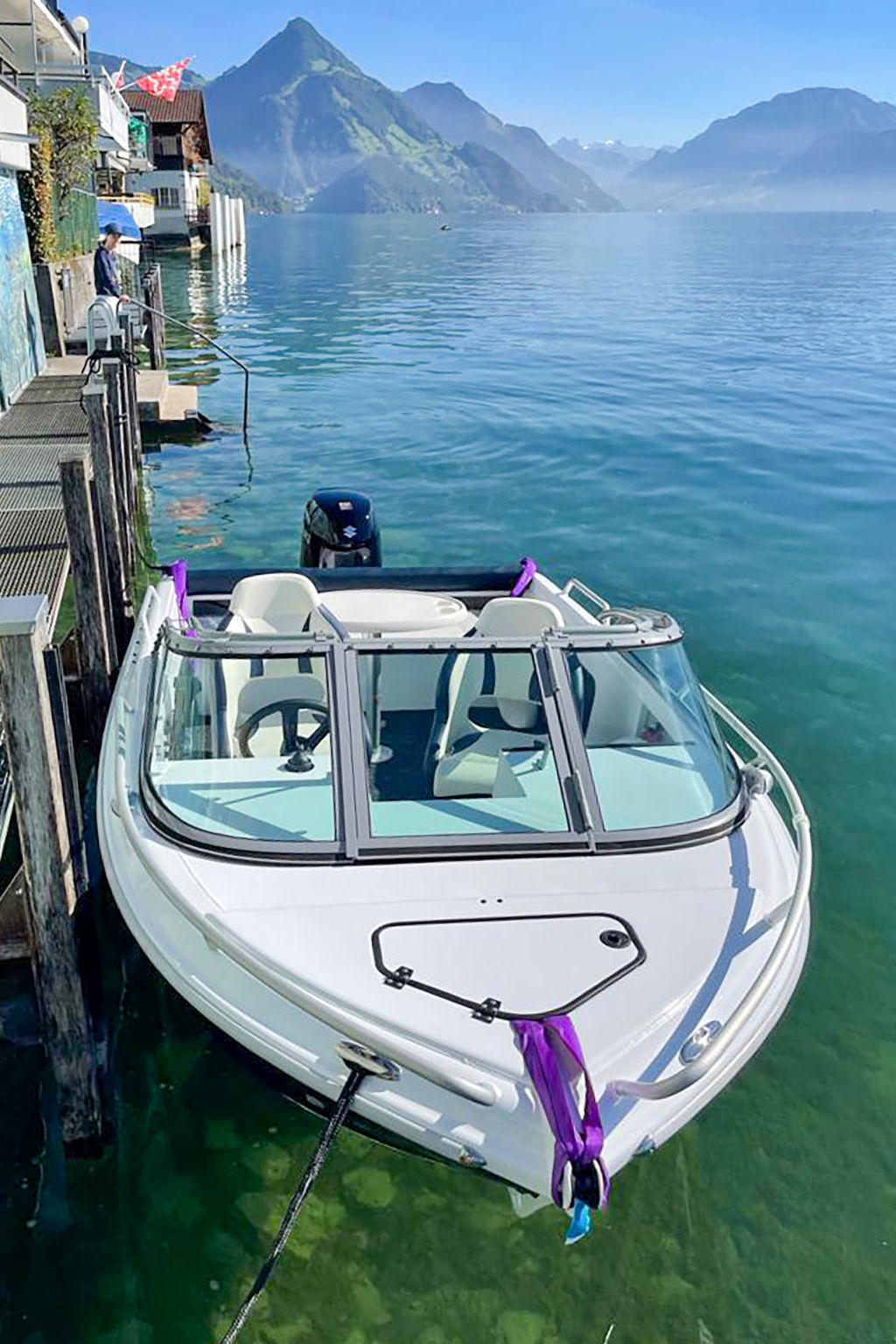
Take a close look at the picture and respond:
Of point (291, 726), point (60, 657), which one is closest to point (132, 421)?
point (60, 657)

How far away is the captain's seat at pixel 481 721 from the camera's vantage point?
5496 mm

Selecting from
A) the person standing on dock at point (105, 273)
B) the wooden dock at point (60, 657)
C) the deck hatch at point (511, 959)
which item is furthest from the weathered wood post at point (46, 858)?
the person standing on dock at point (105, 273)

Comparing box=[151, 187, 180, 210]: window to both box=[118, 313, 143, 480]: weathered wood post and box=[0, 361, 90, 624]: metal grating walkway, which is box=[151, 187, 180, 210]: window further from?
box=[118, 313, 143, 480]: weathered wood post

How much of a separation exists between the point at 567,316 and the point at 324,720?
38438 mm

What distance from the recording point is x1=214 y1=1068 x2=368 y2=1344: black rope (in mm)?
3590

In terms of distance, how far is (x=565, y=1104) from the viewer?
367cm

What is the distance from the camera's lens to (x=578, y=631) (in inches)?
225

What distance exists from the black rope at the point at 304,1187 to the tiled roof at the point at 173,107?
239 feet

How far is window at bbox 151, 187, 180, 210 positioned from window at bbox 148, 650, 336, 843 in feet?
212

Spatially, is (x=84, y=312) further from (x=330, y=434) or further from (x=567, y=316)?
(x=567, y=316)

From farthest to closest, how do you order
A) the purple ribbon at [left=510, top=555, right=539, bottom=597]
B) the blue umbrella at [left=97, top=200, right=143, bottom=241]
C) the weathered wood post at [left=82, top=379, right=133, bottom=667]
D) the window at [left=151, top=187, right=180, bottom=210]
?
the window at [left=151, top=187, right=180, bottom=210]
the blue umbrella at [left=97, top=200, right=143, bottom=241]
the weathered wood post at [left=82, top=379, right=133, bottom=667]
the purple ribbon at [left=510, top=555, right=539, bottom=597]

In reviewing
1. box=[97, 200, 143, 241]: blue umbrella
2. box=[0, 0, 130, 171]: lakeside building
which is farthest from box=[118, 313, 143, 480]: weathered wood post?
box=[97, 200, 143, 241]: blue umbrella

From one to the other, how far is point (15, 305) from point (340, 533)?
1080 centimetres

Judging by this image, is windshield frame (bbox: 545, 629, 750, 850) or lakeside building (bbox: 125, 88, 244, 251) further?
lakeside building (bbox: 125, 88, 244, 251)
